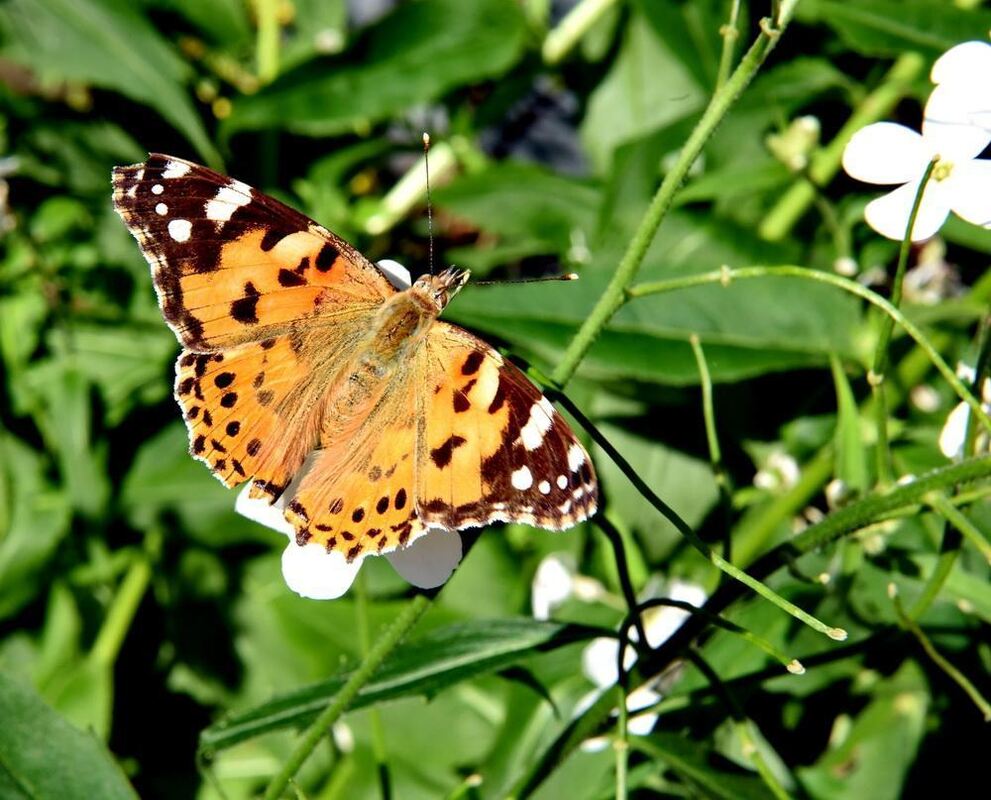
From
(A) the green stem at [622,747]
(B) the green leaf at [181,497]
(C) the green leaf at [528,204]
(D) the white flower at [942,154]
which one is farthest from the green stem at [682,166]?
(B) the green leaf at [181,497]

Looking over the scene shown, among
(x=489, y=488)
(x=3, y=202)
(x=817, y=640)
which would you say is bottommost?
(x=489, y=488)

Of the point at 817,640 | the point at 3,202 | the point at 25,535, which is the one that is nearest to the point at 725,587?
the point at 817,640

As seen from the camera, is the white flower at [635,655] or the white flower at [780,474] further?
the white flower at [780,474]

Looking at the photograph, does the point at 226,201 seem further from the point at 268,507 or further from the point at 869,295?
the point at 869,295

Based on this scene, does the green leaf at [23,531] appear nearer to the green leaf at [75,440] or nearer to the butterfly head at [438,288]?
the green leaf at [75,440]

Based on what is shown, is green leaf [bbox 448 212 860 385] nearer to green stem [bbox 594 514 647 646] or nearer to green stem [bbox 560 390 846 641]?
green stem [bbox 594 514 647 646]

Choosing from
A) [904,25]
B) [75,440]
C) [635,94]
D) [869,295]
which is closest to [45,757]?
[869,295]

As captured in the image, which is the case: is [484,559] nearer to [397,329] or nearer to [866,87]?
[397,329]
